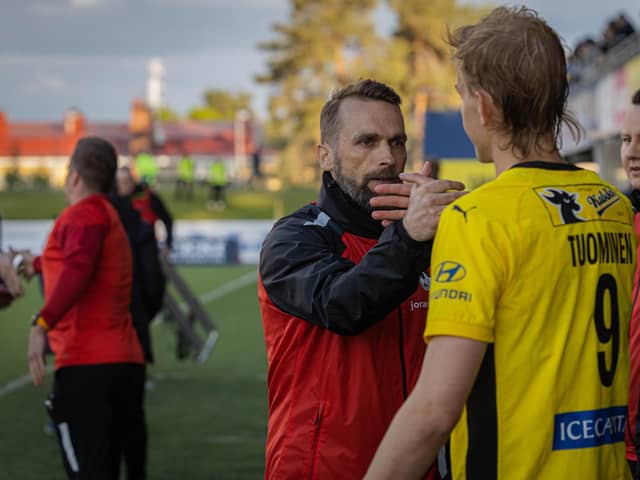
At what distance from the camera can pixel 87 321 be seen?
486 centimetres

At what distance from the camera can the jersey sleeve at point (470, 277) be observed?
6.44 feet

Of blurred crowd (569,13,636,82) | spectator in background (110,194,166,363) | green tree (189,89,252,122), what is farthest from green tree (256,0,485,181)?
green tree (189,89,252,122)

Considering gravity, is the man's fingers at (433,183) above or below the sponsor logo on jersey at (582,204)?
above

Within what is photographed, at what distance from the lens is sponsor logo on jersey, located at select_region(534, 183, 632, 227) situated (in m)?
2.08

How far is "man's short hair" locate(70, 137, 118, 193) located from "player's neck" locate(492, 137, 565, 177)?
3124 millimetres

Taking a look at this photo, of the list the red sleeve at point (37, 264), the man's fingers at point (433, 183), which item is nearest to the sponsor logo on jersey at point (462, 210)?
the man's fingers at point (433, 183)

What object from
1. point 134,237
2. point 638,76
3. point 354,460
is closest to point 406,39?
point 638,76

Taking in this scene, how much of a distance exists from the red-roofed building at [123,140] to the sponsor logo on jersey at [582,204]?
91925 mm

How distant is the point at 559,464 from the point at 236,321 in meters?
13.4

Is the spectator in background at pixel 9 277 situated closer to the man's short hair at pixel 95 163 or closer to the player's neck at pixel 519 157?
the man's short hair at pixel 95 163

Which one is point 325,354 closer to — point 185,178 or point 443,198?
point 443,198

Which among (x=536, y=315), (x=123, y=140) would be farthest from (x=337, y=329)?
(x=123, y=140)

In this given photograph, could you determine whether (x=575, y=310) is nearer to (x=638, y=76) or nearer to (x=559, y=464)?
(x=559, y=464)

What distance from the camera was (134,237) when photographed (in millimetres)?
6164
